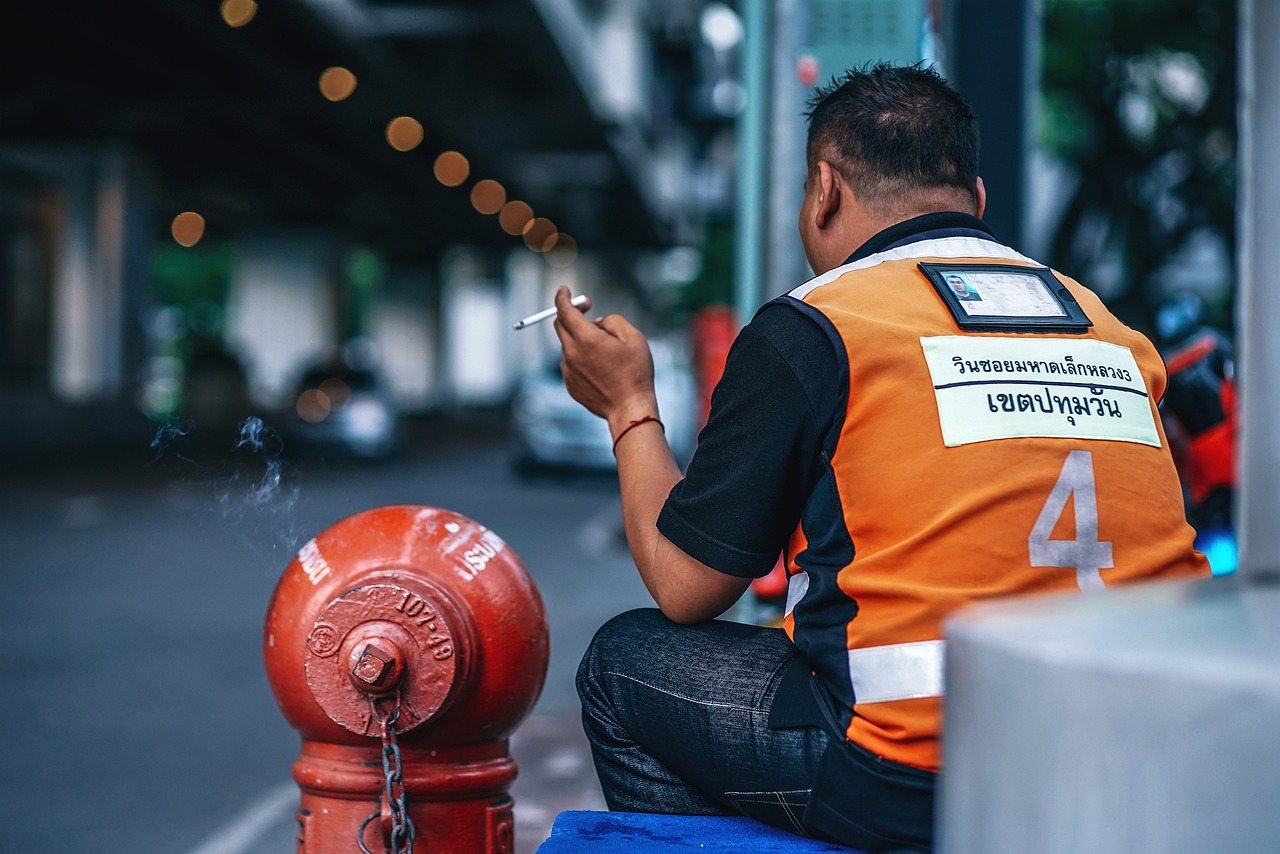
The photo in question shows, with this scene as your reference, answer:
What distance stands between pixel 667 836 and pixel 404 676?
51 centimetres

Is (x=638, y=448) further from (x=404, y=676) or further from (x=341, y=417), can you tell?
(x=341, y=417)

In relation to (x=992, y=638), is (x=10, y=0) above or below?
above

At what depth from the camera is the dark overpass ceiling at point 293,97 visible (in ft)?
63.7

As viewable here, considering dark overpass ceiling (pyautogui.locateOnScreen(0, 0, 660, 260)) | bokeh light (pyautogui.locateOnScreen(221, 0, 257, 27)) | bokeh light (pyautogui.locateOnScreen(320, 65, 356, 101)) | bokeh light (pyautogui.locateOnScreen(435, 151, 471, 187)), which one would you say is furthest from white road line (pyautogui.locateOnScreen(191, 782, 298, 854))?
bokeh light (pyautogui.locateOnScreen(435, 151, 471, 187))

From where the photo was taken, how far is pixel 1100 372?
1994mm

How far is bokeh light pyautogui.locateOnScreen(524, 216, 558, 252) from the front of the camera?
1754 inches

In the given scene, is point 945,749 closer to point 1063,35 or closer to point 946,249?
point 946,249

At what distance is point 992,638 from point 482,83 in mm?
24970

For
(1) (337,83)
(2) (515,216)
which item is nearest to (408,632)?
(1) (337,83)

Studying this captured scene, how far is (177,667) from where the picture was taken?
6875mm

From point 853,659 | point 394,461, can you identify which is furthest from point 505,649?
point 394,461

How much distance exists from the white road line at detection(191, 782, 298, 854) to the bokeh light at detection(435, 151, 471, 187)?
25.8m

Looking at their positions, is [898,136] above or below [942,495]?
above

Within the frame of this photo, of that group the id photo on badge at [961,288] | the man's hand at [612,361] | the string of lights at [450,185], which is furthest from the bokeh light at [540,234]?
the id photo on badge at [961,288]
